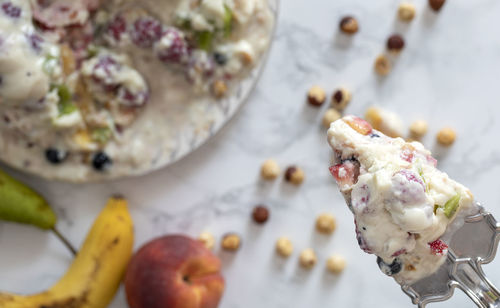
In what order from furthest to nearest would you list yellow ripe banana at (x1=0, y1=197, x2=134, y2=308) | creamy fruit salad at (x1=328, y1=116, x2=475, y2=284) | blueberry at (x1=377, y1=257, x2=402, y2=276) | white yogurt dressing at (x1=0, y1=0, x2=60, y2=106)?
yellow ripe banana at (x1=0, y1=197, x2=134, y2=308) < white yogurt dressing at (x1=0, y1=0, x2=60, y2=106) < blueberry at (x1=377, y1=257, x2=402, y2=276) < creamy fruit salad at (x1=328, y1=116, x2=475, y2=284)

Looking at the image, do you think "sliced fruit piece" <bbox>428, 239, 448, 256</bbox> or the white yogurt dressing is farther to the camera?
the white yogurt dressing

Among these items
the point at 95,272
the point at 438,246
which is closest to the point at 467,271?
the point at 438,246

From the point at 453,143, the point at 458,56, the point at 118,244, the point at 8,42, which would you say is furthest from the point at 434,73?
the point at 8,42

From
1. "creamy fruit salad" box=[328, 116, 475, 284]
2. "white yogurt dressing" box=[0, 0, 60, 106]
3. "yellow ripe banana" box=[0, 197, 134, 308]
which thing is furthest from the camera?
"yellow ripe banana" box=[0, 197, 134, 308]

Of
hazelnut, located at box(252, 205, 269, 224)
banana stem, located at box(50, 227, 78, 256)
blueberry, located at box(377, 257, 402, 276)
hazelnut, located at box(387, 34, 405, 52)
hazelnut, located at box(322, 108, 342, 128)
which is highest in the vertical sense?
hazelnut, located at box(387, 34, 405, 52)

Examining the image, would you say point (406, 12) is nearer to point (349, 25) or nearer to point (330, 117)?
point (349, 25)

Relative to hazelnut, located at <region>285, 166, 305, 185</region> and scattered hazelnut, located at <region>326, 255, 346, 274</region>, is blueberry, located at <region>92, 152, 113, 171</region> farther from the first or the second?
scattered hazelnut, located at <region>326, 255, 346, 274</region>

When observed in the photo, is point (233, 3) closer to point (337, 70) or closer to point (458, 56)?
point (337, 70)

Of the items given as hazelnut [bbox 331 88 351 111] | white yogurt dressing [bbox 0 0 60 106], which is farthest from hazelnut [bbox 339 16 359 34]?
white yogurt dressing [bbox 0 0 60 106]
